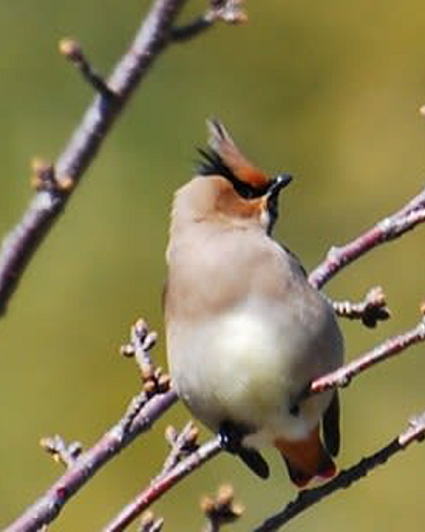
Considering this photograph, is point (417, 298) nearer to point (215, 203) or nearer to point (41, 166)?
point (215, 203)

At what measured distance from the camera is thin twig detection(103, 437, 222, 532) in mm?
4055

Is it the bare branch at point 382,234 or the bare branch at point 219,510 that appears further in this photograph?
the bare branch at point 382,234

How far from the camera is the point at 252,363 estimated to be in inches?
188

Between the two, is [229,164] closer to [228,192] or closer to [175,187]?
[228,192]

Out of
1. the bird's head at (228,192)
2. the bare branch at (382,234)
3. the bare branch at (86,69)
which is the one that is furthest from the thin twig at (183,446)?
the bare branch at (86,69)

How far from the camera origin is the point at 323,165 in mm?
13453

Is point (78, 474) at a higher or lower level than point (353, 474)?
higher

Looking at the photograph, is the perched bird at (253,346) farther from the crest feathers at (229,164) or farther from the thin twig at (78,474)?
the thin twig at (78,474)

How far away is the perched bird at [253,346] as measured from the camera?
4.78 meters

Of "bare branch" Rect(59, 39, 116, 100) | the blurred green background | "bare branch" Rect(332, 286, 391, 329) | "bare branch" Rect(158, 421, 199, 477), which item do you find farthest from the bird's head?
the blurred green background

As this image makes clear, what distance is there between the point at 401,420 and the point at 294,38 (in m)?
3.15

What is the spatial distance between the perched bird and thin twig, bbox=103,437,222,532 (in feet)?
1.51

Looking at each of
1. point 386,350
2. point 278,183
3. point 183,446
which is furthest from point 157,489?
point 278,183

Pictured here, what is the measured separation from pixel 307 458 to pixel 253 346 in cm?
35
